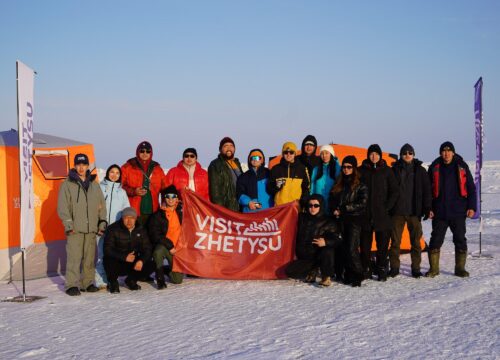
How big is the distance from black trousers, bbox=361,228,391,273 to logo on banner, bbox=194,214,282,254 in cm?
119

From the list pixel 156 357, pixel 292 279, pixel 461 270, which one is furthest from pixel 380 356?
pixel 461 270

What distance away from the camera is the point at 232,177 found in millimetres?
8125

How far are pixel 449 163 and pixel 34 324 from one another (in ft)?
19.2

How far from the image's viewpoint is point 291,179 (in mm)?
7762

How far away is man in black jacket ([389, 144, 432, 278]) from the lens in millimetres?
7586

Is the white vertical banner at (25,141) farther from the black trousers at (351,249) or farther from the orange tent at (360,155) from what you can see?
the orange tent at (360,155)

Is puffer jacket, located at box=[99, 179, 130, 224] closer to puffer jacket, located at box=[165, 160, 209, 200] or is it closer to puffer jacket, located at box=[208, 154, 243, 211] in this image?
Answer: puffer jacket, located at box=[165, 160, 209, 200]

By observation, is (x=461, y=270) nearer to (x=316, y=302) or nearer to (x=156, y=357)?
(x=316, y=302)

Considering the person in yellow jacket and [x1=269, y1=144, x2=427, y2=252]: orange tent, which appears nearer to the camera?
the person in yellow jacket

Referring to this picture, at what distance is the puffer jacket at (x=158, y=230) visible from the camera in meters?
7.42

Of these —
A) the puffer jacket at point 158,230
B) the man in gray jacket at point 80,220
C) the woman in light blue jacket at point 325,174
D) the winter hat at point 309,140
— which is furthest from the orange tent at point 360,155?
the man in gray jacket at point 80,220

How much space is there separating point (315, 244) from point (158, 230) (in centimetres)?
220

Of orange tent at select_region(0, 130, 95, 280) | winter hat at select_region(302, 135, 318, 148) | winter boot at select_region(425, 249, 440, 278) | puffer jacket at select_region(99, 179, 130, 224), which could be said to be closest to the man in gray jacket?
puffer jacket at select_region(99, 179, 130, 224)

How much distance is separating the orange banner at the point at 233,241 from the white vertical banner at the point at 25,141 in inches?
80.8
